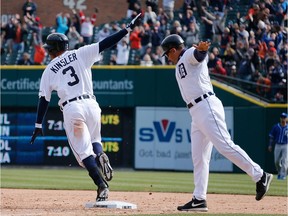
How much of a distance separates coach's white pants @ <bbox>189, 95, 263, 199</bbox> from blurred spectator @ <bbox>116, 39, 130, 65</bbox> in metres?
14.3

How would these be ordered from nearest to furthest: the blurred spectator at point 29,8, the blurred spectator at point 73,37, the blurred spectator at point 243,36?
the blurred spectator at point 243,36 < the blurred spectator at point 73,37 < the blurred spectator at point 29,8

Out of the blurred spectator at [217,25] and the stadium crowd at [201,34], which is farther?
the blurred spectator at [217,25]

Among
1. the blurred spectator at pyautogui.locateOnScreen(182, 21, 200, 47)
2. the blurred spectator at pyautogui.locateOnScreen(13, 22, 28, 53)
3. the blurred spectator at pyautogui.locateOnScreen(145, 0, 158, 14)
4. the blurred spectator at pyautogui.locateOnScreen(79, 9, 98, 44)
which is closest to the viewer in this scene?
the blurred spectator at pyautogui.locateOnScreen(182, 21, 200, 47)

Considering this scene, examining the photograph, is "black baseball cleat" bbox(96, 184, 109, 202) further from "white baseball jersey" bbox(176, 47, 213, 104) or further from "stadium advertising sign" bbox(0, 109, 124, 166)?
"stadium advertising sign" bbox(0, 109, 124, 166)

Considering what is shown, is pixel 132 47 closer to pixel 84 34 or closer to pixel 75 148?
pixel 84 34

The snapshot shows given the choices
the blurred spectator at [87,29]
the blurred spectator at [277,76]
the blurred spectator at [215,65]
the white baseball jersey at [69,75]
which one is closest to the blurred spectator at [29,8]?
the blurred spectator at [87,29]

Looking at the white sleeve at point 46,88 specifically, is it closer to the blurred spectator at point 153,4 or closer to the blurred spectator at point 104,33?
the blurred spectator at point 104,33

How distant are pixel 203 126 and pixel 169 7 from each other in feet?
52.6

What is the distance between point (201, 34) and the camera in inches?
929

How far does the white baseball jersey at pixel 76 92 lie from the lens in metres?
9.99

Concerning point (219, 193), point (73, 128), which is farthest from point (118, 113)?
point (73, 128)

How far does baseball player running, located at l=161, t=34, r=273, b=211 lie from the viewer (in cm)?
945

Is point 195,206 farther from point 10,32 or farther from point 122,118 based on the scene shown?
point 10,32

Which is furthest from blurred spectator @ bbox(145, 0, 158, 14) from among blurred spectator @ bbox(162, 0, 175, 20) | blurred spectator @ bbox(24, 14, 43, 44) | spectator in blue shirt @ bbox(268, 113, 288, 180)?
spectator in blue shirt @ bbox(268, 113, 288, 180)
